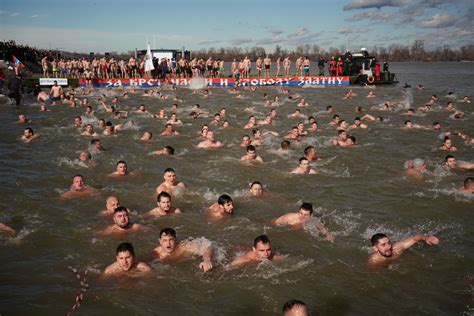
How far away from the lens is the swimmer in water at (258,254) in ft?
19.8

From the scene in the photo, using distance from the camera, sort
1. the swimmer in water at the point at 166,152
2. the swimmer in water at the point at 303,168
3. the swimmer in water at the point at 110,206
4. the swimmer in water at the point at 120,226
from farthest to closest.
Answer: the swimmer in water at the point at 166,152, the swimmer in water at the point at 303,168, the swimmer in water at the point at 110,206, the swimmer in water at the point at 120,226

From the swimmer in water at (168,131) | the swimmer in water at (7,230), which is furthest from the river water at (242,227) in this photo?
the swimmer in water at (168,131)

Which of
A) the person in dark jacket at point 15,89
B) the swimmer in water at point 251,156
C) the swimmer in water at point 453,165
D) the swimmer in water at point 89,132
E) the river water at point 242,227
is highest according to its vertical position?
the person in dark jacket at point 15,89

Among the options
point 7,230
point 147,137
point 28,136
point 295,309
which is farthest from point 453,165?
point 28,136

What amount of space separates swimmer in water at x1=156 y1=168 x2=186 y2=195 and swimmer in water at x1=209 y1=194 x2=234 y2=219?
1.36m

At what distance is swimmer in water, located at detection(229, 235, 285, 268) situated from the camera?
6.02 m

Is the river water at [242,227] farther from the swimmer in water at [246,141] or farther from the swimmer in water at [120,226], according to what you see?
the swimmer in water at [246,141]

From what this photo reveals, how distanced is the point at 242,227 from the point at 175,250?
63.7 inches

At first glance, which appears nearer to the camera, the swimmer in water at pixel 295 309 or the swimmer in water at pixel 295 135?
the swimmer in water at pixel 295 309

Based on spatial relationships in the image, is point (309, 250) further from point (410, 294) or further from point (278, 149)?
point (278, 149)

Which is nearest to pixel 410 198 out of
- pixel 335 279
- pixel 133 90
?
pixel 335 279

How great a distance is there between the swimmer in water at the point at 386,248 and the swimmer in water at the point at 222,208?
2.77m

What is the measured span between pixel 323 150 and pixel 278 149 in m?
1.50

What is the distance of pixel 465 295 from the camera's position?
17.7 ft
